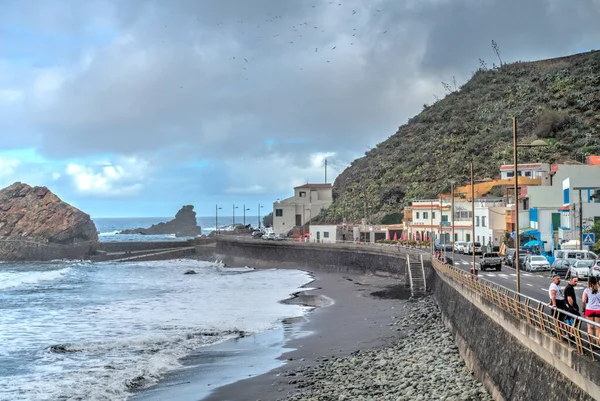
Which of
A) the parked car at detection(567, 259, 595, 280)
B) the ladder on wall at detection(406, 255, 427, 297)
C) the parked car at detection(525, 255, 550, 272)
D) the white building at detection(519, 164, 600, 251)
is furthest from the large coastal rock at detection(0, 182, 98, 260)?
the parked car at detection(567, 259, 595, 280)

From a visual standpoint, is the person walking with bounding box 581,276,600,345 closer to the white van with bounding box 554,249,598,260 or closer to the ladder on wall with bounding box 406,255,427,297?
the white van with bounding box 554,249,598,260

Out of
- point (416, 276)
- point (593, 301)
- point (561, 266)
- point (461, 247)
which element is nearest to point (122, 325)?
point (416, 276)

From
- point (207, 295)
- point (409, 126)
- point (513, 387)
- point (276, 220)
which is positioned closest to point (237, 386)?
point (513, 387)

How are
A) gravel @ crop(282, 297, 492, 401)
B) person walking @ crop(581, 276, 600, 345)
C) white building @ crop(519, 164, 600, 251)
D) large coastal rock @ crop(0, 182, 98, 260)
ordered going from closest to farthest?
person walking @ crop(581, 276, 600, 345)
gravel @ crop(282, 297, 492, 401)
white building @ crop(519, 164, 600, 251)
large coastal rock @ crop(0, 182, 98, 260)

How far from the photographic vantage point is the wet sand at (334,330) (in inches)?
896

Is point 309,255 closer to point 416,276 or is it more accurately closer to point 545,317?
point 416,276

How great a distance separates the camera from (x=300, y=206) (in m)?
116

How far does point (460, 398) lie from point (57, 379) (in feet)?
48.7

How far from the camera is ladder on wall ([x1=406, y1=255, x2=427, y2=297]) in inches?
1853

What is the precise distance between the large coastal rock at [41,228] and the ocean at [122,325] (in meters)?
36.5

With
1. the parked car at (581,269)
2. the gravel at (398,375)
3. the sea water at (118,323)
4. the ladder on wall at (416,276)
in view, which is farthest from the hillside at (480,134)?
the gravel at (398,375)

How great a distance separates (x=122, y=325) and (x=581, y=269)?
25334 millimetres

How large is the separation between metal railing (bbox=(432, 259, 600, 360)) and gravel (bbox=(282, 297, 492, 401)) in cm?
225

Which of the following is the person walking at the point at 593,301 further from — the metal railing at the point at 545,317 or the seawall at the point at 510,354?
the seawall at the point at 510,354
